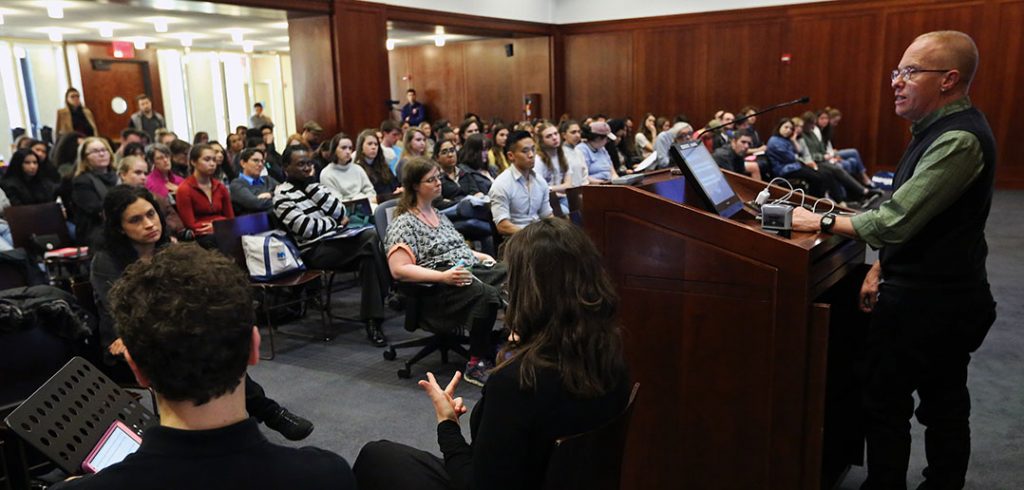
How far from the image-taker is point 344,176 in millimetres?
5824

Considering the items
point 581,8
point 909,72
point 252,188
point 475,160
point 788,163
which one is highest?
point 581,8

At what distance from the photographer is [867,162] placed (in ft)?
36.1

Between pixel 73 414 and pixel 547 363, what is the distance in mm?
1108

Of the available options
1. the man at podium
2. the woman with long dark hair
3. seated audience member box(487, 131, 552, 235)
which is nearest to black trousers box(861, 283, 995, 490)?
the man at podium

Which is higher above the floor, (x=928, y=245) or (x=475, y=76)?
(x=475, y=76)

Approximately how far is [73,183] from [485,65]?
376 inches

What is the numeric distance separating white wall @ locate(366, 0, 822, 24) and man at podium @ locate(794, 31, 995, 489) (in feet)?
29.1

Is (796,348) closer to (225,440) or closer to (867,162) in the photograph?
(225,440)

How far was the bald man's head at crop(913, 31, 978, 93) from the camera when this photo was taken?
1.91 meters

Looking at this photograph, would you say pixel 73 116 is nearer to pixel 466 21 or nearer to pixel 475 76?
pixel 466 21

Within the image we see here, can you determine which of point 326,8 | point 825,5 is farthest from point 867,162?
point 326,8

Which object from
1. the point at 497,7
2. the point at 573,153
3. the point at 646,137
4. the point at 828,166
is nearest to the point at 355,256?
the point at 573,153

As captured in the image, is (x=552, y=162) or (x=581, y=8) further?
(x=581, y=8)

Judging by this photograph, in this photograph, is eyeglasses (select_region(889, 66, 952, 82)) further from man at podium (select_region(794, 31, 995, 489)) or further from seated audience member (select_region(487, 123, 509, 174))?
seated audience member (select_region(487, 123, 509, 174))
